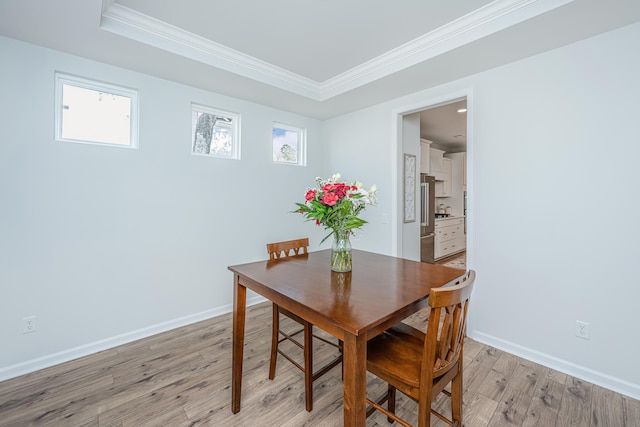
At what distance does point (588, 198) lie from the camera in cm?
204

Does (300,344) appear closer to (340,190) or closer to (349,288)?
(349,288)

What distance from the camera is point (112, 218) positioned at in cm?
252

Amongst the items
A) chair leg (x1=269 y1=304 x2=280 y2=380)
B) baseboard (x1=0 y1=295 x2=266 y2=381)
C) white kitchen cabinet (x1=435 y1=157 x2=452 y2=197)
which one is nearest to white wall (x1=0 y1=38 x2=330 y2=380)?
baseboard (x1=0 y1=295 x2=266 y2=381)

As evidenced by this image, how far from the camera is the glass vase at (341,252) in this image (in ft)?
5.67

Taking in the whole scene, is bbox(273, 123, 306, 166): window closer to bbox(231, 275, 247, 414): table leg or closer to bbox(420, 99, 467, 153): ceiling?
bbox(420, 99, 467, 153): ceiling

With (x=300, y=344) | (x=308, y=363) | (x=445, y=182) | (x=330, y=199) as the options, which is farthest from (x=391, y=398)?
(x=445, y=182)

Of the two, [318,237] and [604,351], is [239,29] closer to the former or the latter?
[318,237]

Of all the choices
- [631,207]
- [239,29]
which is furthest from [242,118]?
[631,207]

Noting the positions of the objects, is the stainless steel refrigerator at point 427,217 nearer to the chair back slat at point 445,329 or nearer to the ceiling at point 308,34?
the ceiling at point 308,34

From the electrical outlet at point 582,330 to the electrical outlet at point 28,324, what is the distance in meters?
4.12

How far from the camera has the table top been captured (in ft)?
3.72

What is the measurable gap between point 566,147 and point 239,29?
2660 mm

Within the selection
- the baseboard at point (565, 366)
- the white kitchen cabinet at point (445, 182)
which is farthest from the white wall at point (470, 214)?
the white kitchen cabinet at point (445, 182)

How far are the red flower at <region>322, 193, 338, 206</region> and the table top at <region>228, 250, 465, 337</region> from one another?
43cm
